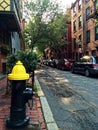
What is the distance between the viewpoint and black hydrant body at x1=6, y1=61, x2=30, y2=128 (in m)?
4.68

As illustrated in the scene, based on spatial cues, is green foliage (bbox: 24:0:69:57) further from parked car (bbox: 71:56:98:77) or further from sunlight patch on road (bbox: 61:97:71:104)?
sunlight patch on road (bbox: 61:97:71:104)

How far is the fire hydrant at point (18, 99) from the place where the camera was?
468cm

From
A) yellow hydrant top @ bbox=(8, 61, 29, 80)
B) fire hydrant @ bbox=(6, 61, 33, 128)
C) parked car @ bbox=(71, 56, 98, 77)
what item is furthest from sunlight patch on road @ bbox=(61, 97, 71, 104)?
parked car @ bbox=(71, 56, 98, 77)

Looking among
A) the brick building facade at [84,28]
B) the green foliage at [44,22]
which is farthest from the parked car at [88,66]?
the green foliage at [44,22]

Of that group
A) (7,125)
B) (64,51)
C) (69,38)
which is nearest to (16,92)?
(7,125)

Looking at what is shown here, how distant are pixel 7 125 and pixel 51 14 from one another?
33934mm

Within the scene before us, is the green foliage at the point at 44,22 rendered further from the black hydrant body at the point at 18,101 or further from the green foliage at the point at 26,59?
the black hydrant body at the point at 18,101

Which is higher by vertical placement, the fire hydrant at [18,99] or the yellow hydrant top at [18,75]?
the yellow hydrant top at [18,75]

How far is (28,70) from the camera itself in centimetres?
838

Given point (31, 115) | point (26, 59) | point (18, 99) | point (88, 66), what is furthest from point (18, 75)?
point (88, 66)

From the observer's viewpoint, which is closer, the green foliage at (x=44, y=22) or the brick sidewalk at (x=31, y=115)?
the brick sidewalk at (x=31, y=115)

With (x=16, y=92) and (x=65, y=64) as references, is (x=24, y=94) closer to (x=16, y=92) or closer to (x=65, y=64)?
(x=16, y=92)

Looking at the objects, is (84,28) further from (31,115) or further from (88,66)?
(31,115)

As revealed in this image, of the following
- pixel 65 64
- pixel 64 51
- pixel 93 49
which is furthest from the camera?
pixel 64 51
